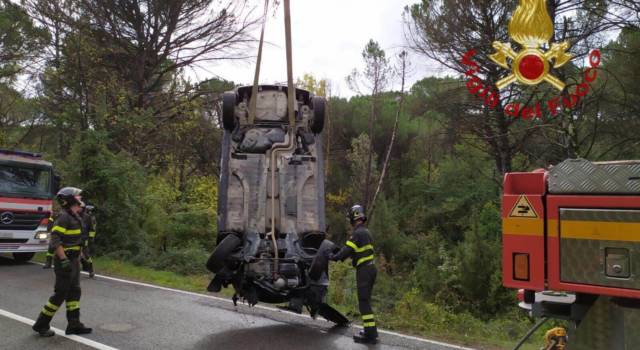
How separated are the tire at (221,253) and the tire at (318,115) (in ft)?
6.74

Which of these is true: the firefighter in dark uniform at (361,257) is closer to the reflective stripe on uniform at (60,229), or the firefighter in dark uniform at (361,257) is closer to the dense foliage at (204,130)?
the dense foliage at (204,130)

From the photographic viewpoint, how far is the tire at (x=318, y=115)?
24.5ft

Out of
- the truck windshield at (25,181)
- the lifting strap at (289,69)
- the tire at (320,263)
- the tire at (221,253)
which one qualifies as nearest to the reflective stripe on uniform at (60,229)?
the tire at (221,253)

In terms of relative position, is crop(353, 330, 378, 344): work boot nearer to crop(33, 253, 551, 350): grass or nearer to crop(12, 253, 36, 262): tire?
crop(33, 253, 551, 350): grass

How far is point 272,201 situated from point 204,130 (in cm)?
1349

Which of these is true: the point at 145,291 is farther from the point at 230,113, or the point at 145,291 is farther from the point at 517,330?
the point at 517,330

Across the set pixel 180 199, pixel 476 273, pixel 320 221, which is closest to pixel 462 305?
pixel 476 273

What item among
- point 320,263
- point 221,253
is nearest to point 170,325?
point 221,253

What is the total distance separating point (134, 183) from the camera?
48.3 ft

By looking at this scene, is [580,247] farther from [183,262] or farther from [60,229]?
[183,262]

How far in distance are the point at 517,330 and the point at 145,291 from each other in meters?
6.24

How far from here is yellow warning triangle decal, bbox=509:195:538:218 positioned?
3.16 m

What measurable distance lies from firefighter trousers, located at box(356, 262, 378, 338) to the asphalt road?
0.73 feet

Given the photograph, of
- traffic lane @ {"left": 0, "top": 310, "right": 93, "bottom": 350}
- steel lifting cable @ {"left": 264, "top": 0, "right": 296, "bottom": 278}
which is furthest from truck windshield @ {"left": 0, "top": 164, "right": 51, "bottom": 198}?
steel lifting cable @ {"left": 264, "top": 0, "right": 296, "bottom": 278}
